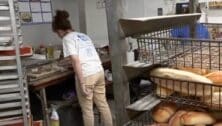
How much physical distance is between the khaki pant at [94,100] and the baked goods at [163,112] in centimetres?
198

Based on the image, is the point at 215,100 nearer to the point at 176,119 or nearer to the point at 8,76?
the point at 176,119

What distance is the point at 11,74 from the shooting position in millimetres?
2316

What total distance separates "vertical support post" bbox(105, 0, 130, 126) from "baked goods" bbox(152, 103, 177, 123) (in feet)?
0.34

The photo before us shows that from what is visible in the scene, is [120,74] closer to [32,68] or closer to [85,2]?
[32,68]

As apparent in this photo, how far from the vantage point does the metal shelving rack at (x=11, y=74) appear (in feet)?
7.24

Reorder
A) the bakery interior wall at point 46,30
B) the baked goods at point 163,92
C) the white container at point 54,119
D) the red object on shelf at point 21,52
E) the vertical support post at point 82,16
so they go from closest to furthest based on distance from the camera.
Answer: the baked goods at point 163,92
the red object on shelf at point 21,52
the white container at point 54,119
the bakery interior wall at point 46,30
the vertical support post at point 82,16

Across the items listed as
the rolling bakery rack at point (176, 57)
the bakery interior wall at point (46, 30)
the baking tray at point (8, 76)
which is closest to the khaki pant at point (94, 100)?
the bakery interior wall at point (46, 30)

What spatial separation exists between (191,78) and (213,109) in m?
0.12

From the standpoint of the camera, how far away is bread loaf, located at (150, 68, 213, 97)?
992 millimetres

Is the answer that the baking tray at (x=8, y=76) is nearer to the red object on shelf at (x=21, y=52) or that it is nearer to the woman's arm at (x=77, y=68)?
the red object on shelf at (x=21, y=52)

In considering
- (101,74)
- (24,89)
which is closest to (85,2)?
(101,74)

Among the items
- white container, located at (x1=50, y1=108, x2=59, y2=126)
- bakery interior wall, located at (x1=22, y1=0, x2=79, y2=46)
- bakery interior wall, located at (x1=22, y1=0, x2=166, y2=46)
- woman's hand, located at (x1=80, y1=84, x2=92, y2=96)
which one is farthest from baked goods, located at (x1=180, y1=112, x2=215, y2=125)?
bakery interior wall, located at (x1=22, y1=0, x2=79, y2=46)

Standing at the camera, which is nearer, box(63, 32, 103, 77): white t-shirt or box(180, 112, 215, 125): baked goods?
box(180, 112, 215, 125): baked goods

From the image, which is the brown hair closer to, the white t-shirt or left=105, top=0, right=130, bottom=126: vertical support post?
the white t-shirt
